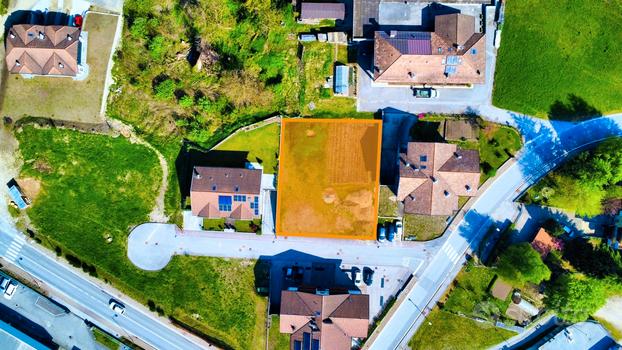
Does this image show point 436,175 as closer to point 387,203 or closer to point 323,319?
point 387,203

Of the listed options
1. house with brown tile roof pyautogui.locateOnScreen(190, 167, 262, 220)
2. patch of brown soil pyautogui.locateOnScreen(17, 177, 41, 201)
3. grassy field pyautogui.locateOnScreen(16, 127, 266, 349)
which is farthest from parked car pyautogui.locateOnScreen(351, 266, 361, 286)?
patch of brown soil pyautogui.locateOnScreen(17, 177, 41, 201)

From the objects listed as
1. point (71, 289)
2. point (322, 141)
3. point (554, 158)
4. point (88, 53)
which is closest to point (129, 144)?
point (88, 53)

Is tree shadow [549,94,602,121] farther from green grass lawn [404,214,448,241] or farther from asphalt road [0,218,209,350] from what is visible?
asphalt road [0,218,209,350]

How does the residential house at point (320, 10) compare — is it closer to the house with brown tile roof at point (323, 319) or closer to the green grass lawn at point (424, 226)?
the green grass lawn at point (424, 226)

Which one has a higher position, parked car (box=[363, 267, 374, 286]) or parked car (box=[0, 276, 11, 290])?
parked car (box=[363, 267, 374, 286])

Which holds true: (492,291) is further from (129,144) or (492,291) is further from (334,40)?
(129,144)

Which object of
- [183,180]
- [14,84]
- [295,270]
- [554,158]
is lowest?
[295,270]

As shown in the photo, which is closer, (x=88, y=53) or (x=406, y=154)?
(x=406, y=154)
